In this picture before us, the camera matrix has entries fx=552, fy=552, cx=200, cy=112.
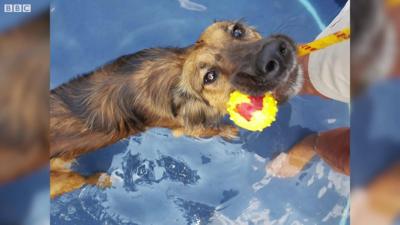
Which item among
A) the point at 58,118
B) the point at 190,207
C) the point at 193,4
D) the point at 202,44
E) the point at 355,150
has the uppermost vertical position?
the point at 193,4

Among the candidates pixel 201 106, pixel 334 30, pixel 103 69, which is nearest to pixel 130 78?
pixel 103 69

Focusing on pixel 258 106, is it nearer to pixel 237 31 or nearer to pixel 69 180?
pixel 237 31

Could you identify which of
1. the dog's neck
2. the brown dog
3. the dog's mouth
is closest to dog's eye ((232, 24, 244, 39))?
the brown dog

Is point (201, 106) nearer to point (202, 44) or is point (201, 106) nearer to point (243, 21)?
point (202, 44)

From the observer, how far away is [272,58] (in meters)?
2.76

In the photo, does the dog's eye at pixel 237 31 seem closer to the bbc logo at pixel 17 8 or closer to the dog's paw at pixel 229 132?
the dog's paw at pixel 229 132

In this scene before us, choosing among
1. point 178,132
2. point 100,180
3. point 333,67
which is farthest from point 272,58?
point 100,180

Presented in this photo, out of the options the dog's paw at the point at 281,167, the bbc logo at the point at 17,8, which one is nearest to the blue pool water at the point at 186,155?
→ the dog's paw at the point at 281,167

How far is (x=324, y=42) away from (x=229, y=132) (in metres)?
0.69

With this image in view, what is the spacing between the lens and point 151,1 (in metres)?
2.90

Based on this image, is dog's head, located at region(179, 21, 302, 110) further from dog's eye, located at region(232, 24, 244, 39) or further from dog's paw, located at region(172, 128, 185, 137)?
dog's paw, located at region(172, 128, 185, 137)

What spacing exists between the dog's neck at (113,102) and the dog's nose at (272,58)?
16.4 inches

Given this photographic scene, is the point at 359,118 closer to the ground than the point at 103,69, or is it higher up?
closer to the ground

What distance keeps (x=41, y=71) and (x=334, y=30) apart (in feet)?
5.11
